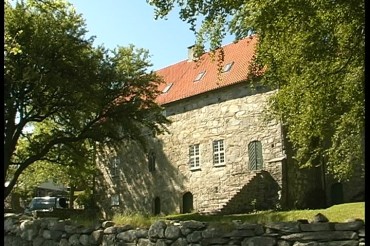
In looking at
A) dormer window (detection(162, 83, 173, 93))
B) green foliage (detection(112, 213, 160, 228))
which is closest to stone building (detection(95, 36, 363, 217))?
dormer window (detection(162, 83, 173, 93))

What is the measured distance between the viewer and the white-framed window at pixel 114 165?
42.3m

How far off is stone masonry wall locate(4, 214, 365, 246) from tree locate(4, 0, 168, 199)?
1225 centimetres

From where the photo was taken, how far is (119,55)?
94.7 ft

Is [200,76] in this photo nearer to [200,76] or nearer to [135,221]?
[200,76]

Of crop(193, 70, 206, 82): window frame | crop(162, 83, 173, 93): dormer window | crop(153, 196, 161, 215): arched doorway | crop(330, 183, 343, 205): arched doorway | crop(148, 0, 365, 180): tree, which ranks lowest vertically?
crop(153, 196, 161, 215): arched doorway

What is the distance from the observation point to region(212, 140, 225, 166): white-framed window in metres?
33.7

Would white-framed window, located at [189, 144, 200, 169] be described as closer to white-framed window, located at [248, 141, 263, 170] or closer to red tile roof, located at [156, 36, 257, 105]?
red tile roof, located at [156, 36, 257, 105]

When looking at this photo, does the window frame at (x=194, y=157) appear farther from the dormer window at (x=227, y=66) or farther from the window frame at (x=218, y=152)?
the dormer window at (x=227, y=66)

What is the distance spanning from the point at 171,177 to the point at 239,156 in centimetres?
653

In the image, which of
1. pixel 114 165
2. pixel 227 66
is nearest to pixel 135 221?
pixel 227 66

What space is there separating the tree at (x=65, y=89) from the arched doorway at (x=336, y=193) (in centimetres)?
1093

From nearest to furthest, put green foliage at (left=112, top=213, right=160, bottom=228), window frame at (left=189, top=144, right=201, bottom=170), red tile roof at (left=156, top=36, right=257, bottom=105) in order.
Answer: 1. green foliage at (left=112, top=213, right=160, bottom=228)
2. red tile roof at (left=156, top=36, right=257, bottom=105)
3. window frame at (left=189, top=144, right=201, bottom=170)

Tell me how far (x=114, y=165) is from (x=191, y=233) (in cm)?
3431
